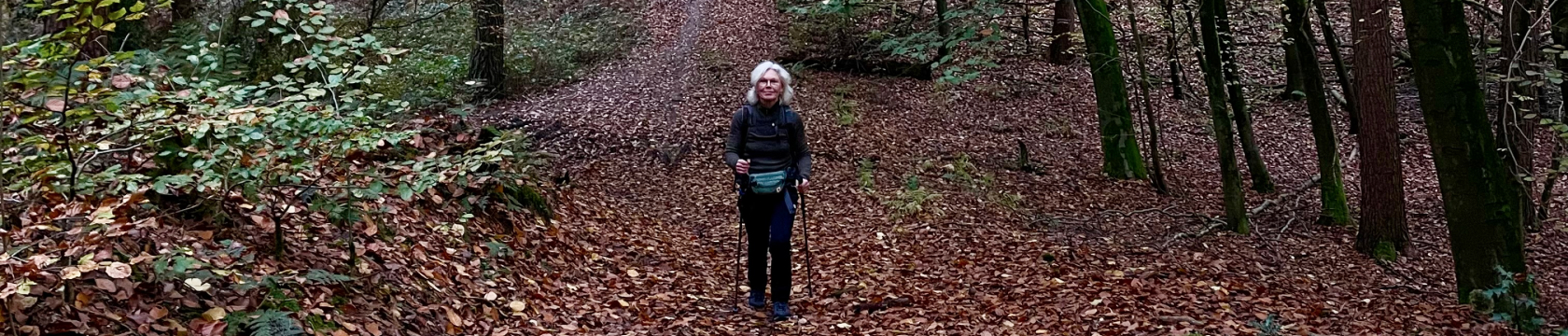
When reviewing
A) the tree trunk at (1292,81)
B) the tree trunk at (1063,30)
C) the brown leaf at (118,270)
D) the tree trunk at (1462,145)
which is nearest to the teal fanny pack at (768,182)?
the brown leaf at (118,270)

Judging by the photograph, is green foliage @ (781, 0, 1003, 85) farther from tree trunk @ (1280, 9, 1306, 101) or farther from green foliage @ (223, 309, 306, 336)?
green foliage @ (223, 309, 306, 336)

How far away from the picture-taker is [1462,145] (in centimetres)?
553

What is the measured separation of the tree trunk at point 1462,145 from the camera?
536 centimetres

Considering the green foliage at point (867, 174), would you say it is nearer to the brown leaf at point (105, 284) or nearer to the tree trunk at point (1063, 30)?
the tree trunk at point (1063, 30)

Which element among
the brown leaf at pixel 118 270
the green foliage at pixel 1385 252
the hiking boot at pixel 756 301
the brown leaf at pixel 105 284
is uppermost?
the brown leaf at pixel 118 270

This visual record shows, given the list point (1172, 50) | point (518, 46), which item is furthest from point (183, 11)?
point (1172, 50)

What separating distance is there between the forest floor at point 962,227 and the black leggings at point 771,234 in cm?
28

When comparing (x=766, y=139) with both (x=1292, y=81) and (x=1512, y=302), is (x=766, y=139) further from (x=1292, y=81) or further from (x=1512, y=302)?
(x=1292, y=81)

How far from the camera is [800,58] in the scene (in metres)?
19.4

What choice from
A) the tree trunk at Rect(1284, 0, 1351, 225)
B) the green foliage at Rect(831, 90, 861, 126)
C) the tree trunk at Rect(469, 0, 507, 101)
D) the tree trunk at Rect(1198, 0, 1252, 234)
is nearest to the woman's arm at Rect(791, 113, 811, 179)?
the tree trunk at Rect(1198, 0, 1252, 234)

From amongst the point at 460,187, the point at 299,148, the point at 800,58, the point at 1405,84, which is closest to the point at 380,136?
the point at 299,148

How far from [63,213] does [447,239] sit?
2233 millimetres

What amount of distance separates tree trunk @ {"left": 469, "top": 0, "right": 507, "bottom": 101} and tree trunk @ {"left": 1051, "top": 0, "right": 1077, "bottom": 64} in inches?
363

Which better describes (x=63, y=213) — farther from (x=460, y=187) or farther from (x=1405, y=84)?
(x=1405, y=84)
